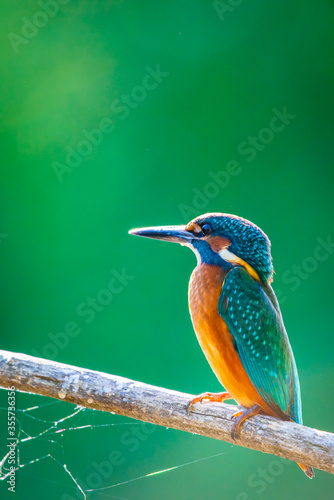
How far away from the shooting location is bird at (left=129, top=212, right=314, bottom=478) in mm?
1841

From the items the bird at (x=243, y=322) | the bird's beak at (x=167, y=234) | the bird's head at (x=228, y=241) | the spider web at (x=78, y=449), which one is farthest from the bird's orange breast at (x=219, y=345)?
the spider web at (x=78, y=449)

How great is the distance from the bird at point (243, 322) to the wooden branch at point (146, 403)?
0.55 feet

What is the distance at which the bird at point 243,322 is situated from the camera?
184cm

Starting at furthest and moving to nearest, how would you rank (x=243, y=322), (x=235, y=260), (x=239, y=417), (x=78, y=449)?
(x=78, y=449) → (x=235, y=260) → (x=243, y=322) → (x=239, y=417)

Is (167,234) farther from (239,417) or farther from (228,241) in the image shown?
(239,417)

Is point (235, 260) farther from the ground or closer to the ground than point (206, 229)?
closer to the ground

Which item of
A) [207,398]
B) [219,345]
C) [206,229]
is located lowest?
[207,398]

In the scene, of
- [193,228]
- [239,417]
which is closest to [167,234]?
[193,228]

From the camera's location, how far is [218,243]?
197cm

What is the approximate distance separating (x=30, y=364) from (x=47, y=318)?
5.02ft

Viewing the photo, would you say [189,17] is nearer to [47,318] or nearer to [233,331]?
[47,318]

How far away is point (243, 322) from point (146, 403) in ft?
1.48

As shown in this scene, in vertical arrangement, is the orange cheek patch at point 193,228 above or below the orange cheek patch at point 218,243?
above

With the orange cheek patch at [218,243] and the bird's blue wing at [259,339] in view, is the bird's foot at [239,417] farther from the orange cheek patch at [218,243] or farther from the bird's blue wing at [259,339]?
the orange cheek patch at [218,243]
